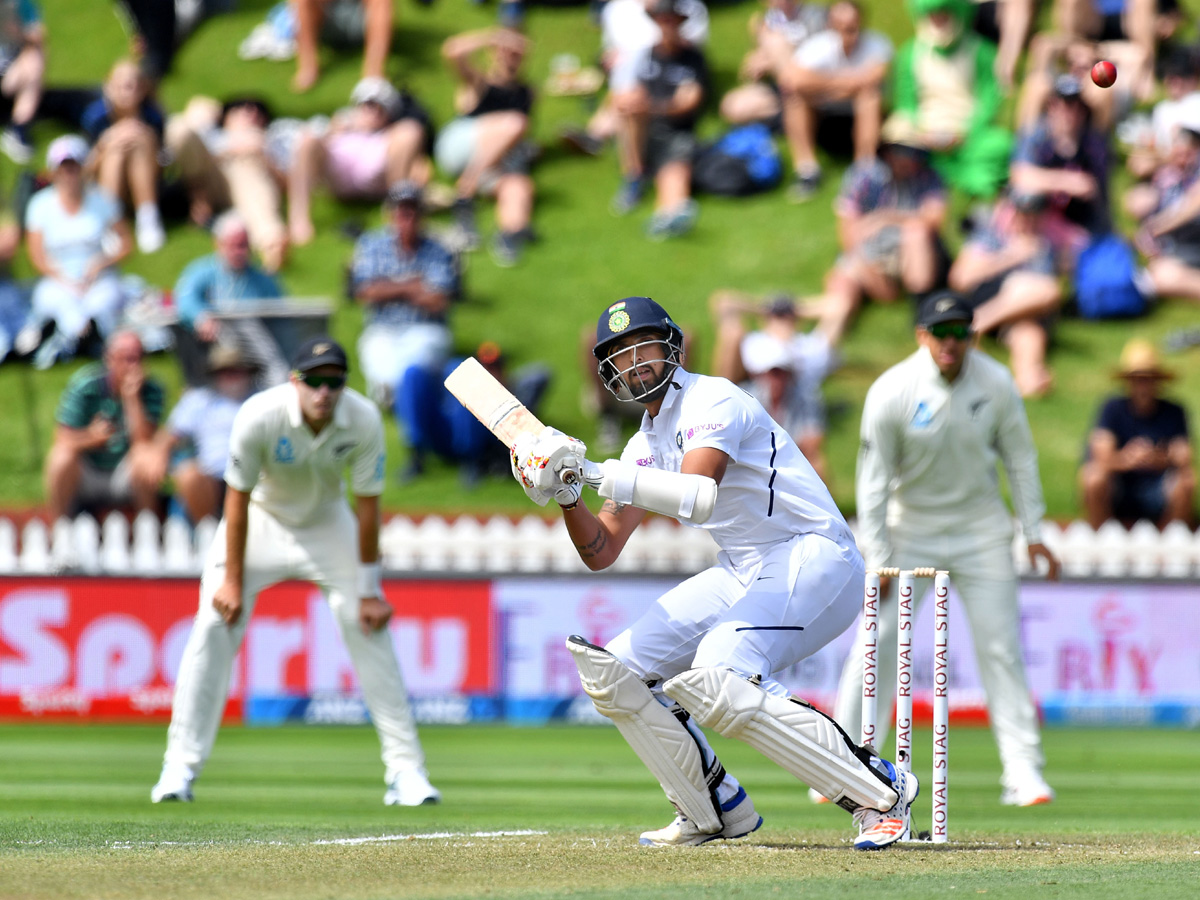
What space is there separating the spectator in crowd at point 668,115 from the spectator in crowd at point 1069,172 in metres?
3.13

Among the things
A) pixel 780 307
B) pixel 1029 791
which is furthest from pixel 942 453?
pixel 780 307

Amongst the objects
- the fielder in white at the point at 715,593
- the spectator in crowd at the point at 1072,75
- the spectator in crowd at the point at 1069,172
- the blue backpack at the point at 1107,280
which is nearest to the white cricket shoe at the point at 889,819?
the fielder in white at the point at 715,593

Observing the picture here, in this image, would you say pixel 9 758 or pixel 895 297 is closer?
pixel 9 758

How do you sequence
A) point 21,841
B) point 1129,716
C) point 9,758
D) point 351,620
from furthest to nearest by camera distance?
point 1129,716, point 9,758, point 351,620, point 21,841

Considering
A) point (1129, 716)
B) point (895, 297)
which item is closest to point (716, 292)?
point (895, 297)

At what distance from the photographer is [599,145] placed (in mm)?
16953

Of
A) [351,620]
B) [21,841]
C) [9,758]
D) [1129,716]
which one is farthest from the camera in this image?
[1129,716]

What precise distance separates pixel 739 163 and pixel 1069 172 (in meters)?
3.19

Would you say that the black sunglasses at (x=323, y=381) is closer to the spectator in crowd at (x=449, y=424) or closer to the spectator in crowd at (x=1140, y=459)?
the spectator in crowd at (x=449, y=424)

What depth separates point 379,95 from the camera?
611 inches

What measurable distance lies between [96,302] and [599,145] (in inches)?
213

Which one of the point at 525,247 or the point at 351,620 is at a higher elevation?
the point at 525,247

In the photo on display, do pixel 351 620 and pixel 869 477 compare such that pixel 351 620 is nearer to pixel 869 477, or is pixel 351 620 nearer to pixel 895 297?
pixel 869 477

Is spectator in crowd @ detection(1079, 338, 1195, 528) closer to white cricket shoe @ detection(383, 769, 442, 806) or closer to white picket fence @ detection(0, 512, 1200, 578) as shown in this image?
white picket fence @ detection(0, 512, 1200, 578)
